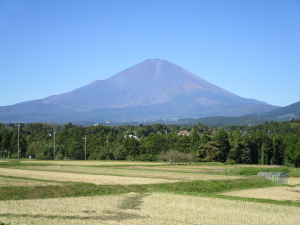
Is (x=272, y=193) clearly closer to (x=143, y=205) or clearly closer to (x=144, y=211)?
(x=143, y=205)

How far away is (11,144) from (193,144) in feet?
125

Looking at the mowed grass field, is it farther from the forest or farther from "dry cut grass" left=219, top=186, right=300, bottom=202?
the forest

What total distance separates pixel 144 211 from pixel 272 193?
12456 mm

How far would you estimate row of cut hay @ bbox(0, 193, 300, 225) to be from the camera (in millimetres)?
17375

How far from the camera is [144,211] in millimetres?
19422

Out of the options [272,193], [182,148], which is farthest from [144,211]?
[182,148]

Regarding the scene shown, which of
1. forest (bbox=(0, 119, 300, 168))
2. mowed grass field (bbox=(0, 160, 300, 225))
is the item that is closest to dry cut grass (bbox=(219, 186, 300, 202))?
mowed grass field (bbox=(0, 160, 300, 225))

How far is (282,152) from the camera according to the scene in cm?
7650

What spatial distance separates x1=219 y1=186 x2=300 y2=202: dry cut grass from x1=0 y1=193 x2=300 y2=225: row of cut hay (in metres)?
3.88

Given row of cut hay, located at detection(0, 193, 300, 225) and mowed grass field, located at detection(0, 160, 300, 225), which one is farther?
mowed grass field, located at detection(0, 160, 300, 225)

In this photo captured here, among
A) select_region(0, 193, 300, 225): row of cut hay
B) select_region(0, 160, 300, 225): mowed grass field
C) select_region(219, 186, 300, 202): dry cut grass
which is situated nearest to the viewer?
select_region(0, 193, 300, 225): row of cut hay

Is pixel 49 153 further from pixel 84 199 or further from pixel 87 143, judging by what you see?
pixel 84 199

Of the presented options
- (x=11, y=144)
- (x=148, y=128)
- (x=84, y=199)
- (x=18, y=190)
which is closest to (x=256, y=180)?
(x=84, y=199)

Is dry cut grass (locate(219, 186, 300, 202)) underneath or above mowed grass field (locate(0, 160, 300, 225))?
underneath
